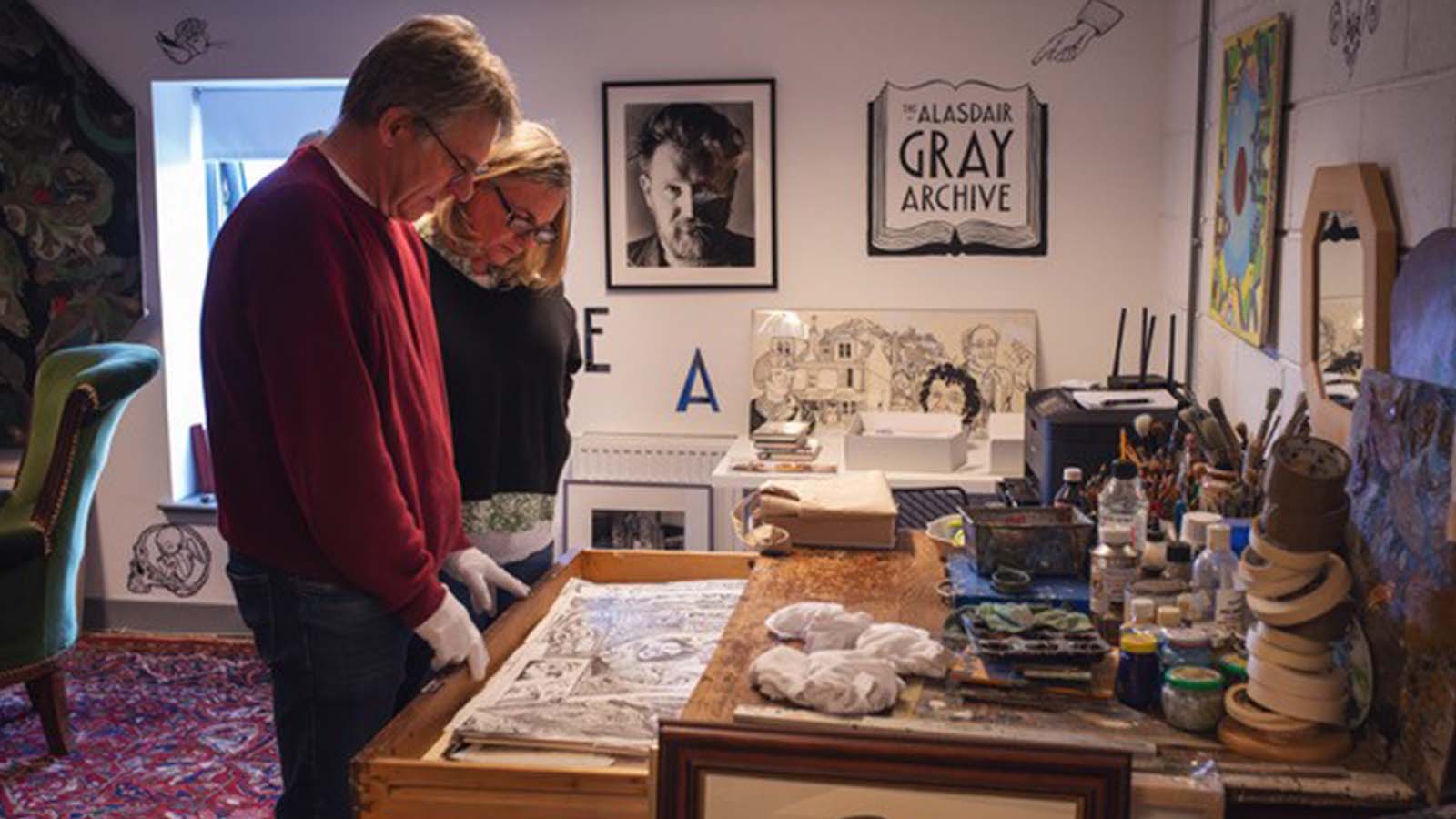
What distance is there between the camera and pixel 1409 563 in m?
1.62

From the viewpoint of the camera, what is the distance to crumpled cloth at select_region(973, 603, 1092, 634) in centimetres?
202

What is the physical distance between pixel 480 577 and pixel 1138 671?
112cm

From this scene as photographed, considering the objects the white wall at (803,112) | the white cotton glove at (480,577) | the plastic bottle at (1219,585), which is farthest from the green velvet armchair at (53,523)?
the plastic bottle at (1219,585)

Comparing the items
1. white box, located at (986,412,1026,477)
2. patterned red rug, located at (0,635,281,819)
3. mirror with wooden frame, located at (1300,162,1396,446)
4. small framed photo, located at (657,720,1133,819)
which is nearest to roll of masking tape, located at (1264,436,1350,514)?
mirror with wooden frame, located at (1300,162,1396,446)

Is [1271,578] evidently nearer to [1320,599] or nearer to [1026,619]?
[1320,599]

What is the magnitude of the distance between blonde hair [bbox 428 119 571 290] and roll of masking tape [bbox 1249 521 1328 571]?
133 centimetres

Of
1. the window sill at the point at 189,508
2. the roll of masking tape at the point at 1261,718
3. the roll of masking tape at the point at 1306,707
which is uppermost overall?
the roll of masking tape at the point at 1306,707

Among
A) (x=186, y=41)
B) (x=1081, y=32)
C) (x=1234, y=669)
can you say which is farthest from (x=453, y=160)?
(x=186, y=41)

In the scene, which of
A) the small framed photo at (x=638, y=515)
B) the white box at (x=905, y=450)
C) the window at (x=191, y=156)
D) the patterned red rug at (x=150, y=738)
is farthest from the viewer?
the window at (x=191, y=156)

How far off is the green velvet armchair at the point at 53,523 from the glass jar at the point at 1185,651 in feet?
10.5

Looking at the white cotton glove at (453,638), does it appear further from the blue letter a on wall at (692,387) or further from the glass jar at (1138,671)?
the blue letter a on wall at (692,387)

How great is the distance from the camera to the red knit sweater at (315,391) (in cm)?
190

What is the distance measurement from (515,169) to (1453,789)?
1689mm

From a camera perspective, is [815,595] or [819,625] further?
[815,595]
